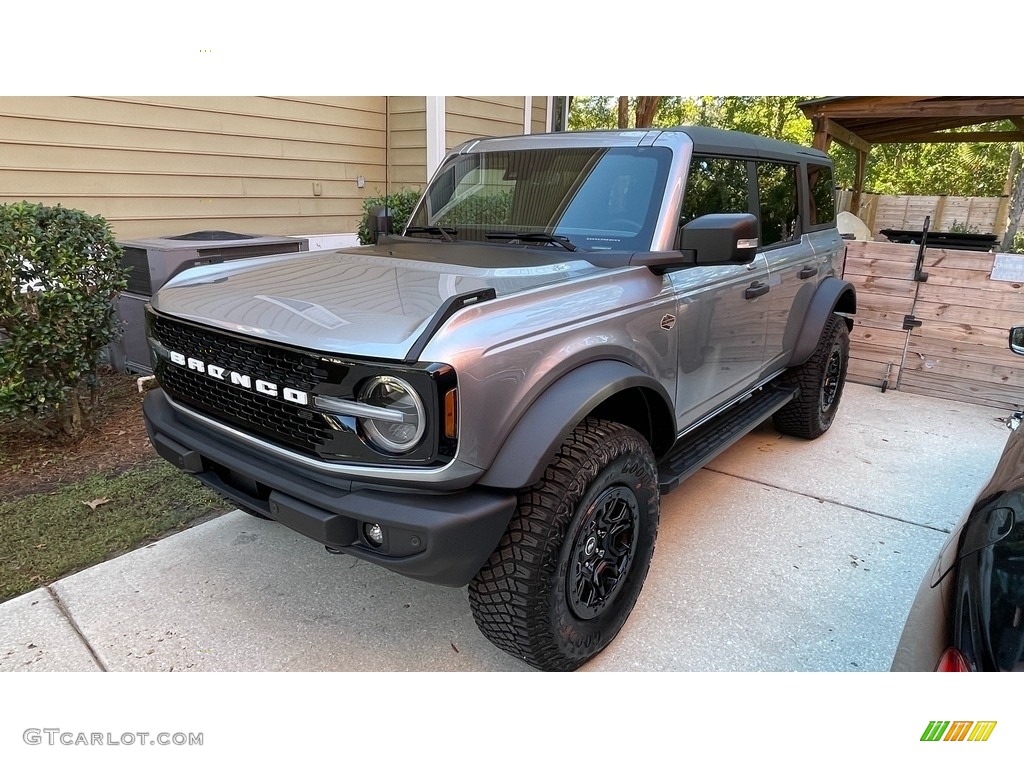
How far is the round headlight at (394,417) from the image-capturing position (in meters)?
1.91

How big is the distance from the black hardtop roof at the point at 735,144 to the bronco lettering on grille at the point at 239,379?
219 cm

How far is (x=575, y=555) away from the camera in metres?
2.29

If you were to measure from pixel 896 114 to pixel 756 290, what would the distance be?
462 centimetres

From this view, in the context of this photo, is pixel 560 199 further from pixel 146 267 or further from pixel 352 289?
pixel 146 267

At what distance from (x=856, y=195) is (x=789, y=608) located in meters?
9.99

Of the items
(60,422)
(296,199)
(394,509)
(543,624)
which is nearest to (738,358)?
(543,624)

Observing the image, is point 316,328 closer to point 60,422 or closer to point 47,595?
point 47,595

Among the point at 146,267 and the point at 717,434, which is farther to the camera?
the point at 146,267

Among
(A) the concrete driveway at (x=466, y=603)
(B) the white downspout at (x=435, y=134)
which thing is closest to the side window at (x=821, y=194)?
(A) the concrete driveway at (x=466, y=603)

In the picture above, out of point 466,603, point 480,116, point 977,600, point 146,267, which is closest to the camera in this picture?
point 977,600

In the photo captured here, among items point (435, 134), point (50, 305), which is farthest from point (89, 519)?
point (435, 134)

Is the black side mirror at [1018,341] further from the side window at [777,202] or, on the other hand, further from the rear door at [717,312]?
the side window at [777,202]

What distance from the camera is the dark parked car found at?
1.37 meters
